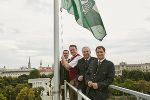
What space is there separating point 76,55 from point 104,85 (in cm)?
207

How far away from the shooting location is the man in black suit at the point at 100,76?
22.8ft

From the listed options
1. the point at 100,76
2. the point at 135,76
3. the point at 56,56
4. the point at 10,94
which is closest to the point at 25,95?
the point at 10,94

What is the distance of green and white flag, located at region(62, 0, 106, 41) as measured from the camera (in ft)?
26.9

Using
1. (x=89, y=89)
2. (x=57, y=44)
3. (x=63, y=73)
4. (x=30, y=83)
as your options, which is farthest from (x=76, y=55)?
(x=30, y=83)

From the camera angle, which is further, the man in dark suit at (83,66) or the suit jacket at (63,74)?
the suit jacket at (63,74)

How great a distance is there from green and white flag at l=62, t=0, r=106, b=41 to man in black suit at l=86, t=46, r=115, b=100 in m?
1.16

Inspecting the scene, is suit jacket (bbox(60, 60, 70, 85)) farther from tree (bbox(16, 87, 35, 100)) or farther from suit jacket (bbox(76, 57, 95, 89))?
tree (bbox(16, 87, 35, 100))

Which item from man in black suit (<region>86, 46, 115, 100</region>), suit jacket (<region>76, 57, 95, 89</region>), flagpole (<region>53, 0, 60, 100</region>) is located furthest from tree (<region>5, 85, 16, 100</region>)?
man in black suit (<region>86, 46, 115, 100</region>)

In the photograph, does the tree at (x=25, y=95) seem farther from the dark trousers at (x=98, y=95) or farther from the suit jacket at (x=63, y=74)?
the dark trousers at (x=98, y=95)

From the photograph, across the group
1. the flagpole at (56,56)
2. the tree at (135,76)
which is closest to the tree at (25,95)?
the tree at (135,76)

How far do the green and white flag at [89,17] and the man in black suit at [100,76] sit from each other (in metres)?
1.16

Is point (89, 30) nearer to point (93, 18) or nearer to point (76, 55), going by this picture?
point (93, 18)

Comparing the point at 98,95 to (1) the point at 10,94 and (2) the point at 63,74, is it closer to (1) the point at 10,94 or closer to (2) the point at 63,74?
(2) the point at 63,74

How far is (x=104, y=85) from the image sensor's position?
690 centimetres
